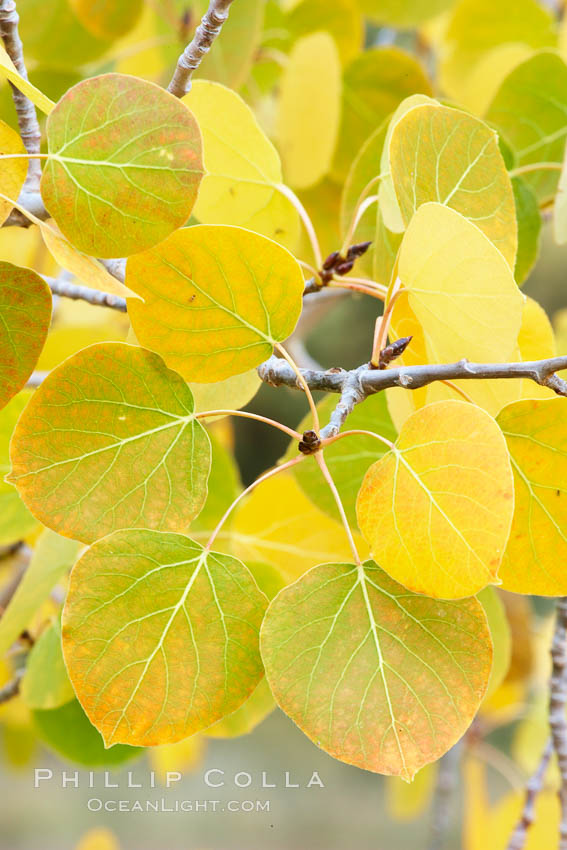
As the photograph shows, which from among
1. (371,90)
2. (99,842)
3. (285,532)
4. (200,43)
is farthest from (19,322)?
(99,842)

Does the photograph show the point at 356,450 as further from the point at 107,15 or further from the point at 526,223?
the point at 107,15

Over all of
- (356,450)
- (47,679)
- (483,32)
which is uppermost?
(483,32)

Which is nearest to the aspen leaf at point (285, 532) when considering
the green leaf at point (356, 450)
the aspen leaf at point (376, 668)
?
the green leaf at point (356, 450)

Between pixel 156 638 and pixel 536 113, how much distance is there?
1.43ft

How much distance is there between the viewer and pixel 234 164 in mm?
423

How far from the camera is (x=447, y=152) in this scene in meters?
0.34

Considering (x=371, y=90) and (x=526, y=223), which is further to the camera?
(x=371, y=90)

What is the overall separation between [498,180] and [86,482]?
23cm

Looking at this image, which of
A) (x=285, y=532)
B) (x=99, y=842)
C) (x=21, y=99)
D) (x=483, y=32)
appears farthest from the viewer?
(x=99, y=842)

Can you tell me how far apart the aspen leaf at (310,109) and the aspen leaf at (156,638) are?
0.39 m

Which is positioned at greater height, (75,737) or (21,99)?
(21,99)

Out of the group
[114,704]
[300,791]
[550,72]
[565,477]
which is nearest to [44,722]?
[114,704]

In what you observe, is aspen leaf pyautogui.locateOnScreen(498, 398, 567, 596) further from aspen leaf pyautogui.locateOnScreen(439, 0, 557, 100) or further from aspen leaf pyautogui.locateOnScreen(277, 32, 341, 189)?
aspen leaf pyautogui.locateOnScreen(439, 0, 557, 100)

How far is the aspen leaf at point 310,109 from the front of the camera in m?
0.59
